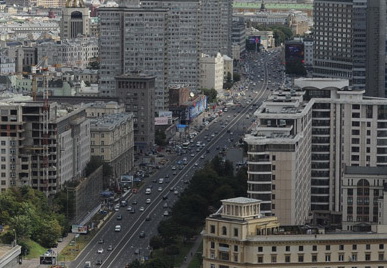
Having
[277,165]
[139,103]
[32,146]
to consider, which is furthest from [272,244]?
[139,103]

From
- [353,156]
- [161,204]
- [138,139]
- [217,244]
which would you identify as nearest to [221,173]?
[161,204]

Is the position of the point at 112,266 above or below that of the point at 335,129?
below

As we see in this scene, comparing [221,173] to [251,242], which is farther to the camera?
[221,173]

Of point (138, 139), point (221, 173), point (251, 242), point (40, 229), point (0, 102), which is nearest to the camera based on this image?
point (251, 242)

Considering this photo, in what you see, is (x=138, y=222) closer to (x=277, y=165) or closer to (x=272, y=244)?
(x=277, y=165)

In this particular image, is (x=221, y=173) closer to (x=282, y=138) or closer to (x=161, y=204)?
(x=161, y=204)

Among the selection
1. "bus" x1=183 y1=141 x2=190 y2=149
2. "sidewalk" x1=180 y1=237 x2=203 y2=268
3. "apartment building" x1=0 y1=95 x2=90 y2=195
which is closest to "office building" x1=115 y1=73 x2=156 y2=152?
"bus" x1=183 y1=141 x2=190 y2=149

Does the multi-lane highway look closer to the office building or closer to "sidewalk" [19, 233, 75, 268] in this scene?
"sidewalk" [19, 233, 75, 268]

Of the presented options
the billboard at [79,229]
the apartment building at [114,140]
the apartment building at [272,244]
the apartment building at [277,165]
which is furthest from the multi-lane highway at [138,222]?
the apartment building at [272,244]

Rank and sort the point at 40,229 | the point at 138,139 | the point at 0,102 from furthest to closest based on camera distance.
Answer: the point at 138,139, the point at 0,102, the point at 40,229
